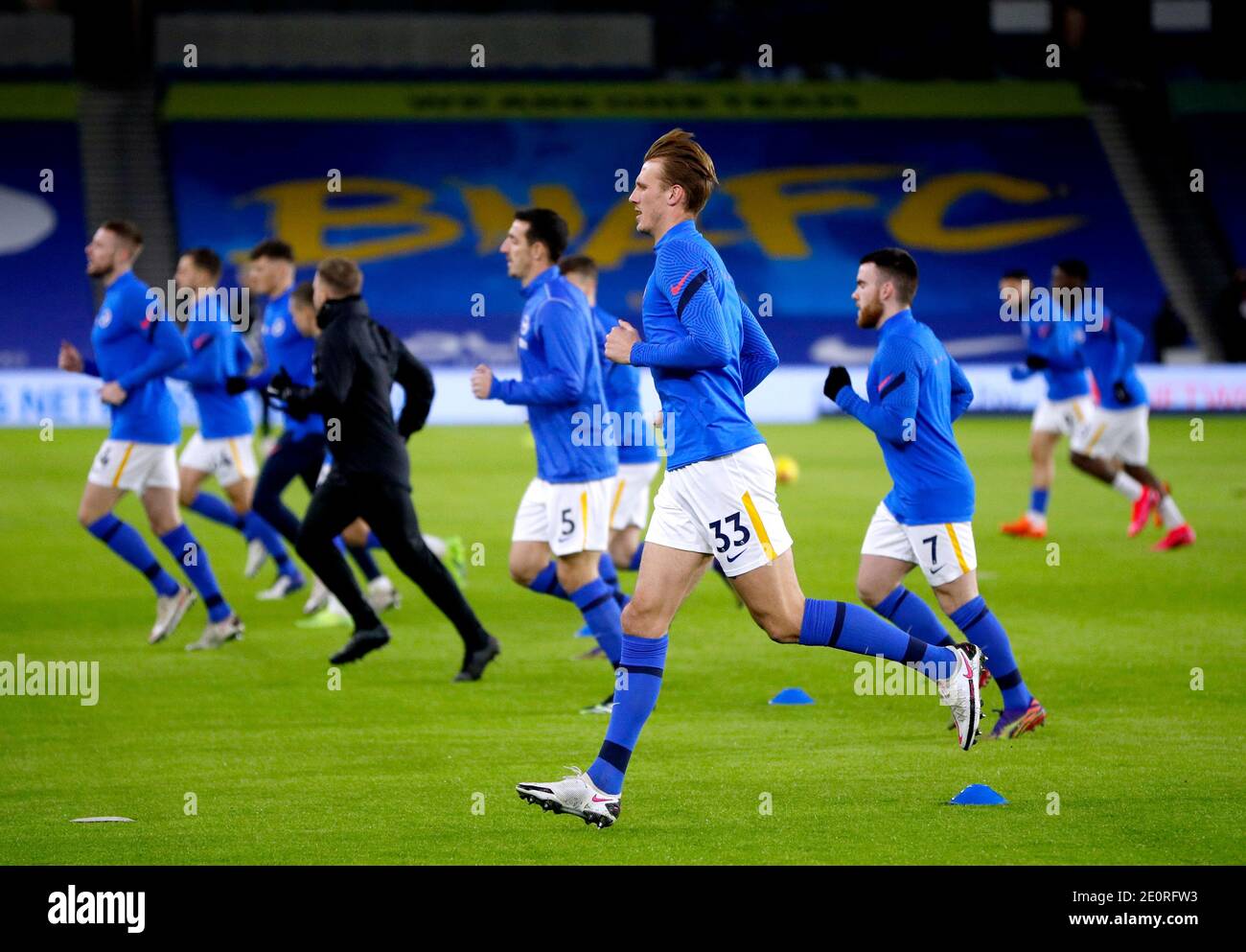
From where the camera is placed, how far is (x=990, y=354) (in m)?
38.6

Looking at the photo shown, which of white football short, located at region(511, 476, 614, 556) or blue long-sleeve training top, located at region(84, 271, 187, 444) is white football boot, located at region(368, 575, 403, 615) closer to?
blue long-sleeve training top, located at region(84, 271, 187, 444)

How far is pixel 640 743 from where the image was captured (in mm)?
8148

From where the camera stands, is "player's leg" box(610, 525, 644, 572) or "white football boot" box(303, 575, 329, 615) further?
"white football boot" box(303, 575, 329, 615)

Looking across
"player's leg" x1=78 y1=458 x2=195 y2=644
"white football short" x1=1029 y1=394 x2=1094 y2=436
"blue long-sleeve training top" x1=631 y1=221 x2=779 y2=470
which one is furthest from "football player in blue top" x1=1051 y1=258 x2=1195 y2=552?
"blue long-sleeve training top" x1=631 y1=221 x2=779 y2=470

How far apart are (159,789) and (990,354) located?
33.0m

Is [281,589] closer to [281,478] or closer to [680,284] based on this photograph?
[281,478]

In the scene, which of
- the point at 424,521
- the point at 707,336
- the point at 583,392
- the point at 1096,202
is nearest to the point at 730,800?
the point at 707,336

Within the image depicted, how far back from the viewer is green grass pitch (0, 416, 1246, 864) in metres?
6.32

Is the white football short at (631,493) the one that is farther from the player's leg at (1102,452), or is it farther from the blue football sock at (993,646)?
the player's leg at (1102,452)

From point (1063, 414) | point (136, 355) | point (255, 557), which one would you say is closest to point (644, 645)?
point (136, 355)

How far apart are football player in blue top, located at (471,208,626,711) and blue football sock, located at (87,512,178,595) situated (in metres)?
3.01

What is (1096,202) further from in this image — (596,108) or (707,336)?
(707,336)

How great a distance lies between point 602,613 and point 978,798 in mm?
2731

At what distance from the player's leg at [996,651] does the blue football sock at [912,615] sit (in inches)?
9.5
